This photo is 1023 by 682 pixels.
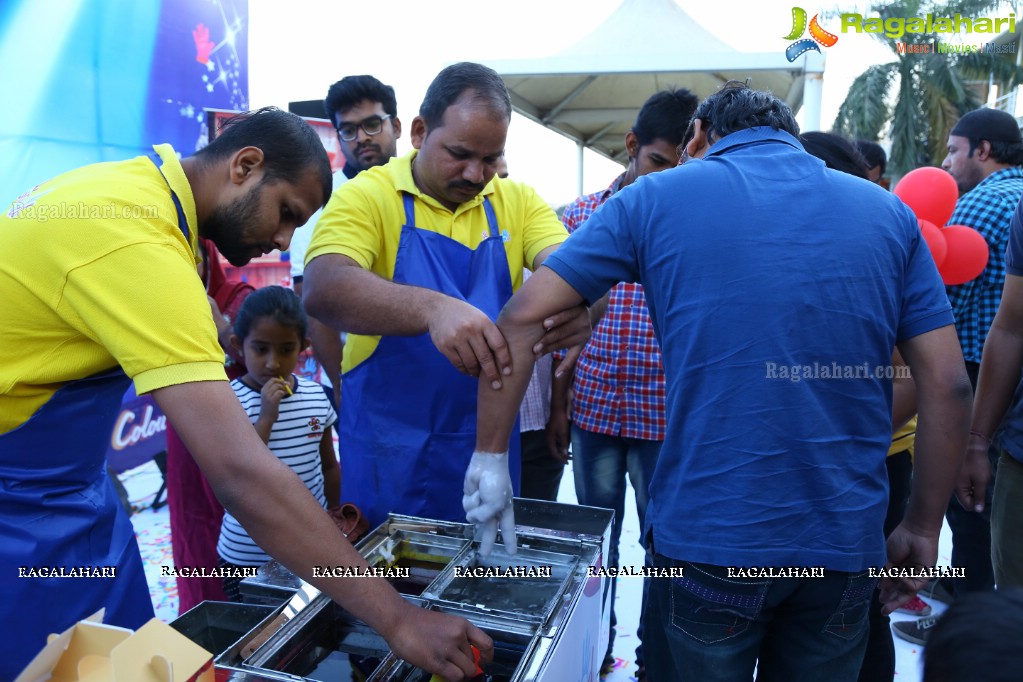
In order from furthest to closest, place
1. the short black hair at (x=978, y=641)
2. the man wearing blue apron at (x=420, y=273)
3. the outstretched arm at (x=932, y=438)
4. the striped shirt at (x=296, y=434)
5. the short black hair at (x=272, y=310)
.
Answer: the short black hair at (x=272, y=310) → the striped shirt at (x=296, y=434) → the man wearing blue apron at (x=420, y=273) → the outstretched arm at (x=932, y=438) → the short black hair at (x=978, y=641)

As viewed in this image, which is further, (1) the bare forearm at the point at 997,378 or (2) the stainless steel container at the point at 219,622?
(1) the bare forearm at the point at 997,378

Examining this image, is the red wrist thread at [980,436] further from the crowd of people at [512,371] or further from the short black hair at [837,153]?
the short black hair at [837,153]

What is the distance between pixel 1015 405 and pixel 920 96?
19178 millimetres

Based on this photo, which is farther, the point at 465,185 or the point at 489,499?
the point at 465,185

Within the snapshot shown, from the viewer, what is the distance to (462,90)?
1685mm

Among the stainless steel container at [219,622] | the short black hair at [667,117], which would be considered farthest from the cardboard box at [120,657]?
the short black hair at [667,117]

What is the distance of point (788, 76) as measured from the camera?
6.19 metres

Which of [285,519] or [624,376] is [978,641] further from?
[624,376]

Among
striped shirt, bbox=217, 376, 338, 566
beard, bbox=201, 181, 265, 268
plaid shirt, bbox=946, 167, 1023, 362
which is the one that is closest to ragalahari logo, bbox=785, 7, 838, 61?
plaid shirt, bbox=946, 167, 1023, 362

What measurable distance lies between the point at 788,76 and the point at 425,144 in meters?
5.55

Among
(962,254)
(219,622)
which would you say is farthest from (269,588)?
(962,254)

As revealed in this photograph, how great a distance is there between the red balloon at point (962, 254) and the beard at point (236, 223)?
8.16ft

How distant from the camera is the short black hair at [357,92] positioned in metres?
3.21

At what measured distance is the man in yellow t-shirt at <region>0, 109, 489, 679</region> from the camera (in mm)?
979
